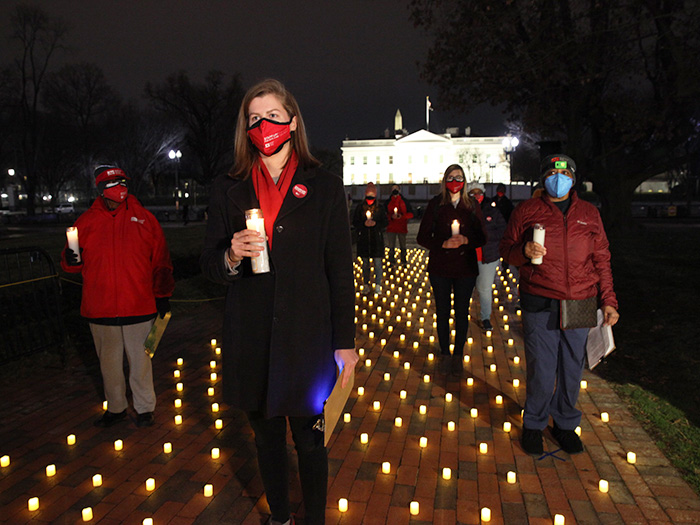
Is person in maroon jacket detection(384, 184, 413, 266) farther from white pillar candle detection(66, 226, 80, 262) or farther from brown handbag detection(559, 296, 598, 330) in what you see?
white pillar candle detection(66, 226, 80, 262)

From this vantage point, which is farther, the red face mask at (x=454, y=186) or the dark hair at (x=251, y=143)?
the red face mask at (x=454, y=186)

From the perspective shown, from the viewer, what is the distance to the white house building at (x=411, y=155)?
338 feet

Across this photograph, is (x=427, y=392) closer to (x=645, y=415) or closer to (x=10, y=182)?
(x=645, y=415)

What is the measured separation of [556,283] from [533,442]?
1209mm

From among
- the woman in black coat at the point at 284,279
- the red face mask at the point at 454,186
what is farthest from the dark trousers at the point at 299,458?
the red face mask at the point at 454,186

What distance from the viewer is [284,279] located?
2.38 metres

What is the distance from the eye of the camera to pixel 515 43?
15203mm

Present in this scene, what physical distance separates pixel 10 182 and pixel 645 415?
236ft

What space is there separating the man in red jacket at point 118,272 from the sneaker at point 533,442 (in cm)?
303

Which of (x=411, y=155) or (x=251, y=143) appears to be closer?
(x=251, y=143)

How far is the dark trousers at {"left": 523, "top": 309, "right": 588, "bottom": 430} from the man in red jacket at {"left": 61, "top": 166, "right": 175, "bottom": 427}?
2858mm

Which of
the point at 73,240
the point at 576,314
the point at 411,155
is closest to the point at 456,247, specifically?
the point at 576,314

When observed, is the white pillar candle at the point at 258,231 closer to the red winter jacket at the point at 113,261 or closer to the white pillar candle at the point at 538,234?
the white pillar candle at the point at 538,234

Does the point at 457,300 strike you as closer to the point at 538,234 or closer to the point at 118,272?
the point at 538,234
